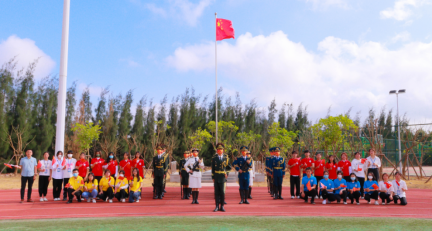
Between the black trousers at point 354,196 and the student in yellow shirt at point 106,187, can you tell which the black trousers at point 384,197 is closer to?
the black trousers at point 354,196

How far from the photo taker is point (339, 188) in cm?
1019

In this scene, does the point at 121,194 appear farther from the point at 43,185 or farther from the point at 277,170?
the point at 277,170

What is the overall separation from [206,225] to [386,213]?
4.87 meters

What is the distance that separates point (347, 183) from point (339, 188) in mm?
356

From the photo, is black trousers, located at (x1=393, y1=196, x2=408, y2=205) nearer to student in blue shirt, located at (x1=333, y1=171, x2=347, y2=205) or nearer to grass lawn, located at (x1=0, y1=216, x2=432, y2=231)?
student in blue shirt, located at (x1=333, y1=171, x2=347, y2=205)

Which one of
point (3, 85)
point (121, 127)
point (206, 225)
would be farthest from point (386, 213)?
point (3, 85)

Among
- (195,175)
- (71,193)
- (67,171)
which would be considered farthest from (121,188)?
(195,175)

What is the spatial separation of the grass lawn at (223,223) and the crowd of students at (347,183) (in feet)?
8.12

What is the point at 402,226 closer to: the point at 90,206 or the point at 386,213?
the point at 386,213

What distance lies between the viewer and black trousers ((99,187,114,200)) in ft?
33.7

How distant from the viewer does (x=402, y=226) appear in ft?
22.2

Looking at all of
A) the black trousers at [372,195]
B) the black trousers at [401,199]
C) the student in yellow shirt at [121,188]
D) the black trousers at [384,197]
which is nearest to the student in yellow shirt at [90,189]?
the student in yellow shirt at [121,188]

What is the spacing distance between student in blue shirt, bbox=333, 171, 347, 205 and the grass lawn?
2.49m

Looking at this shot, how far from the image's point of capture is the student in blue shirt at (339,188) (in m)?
9.99
